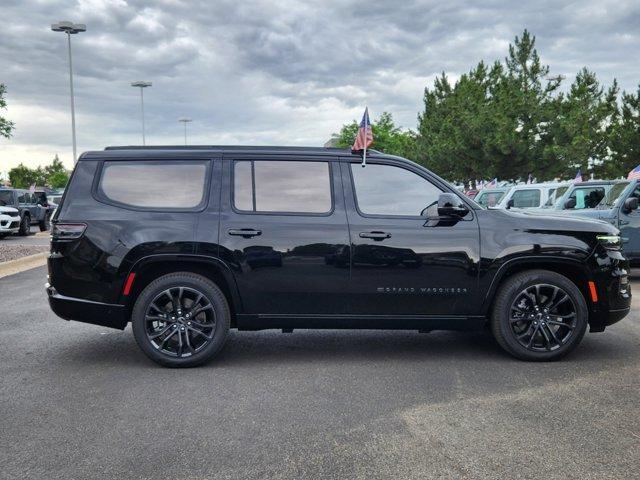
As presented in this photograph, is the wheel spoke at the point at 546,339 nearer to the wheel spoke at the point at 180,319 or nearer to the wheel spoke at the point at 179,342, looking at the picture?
the wheel spoke at the point at 180,319

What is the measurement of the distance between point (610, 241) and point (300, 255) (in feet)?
8.97

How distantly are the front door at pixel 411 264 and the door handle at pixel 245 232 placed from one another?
32.3 inches

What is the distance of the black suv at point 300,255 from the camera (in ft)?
17.5

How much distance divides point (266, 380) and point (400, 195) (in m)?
1.96

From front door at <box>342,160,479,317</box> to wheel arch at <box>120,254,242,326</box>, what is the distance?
3.42 feet

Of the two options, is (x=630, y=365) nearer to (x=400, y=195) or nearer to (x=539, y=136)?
(x=400, y=195)

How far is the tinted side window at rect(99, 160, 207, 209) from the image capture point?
5.47 meters

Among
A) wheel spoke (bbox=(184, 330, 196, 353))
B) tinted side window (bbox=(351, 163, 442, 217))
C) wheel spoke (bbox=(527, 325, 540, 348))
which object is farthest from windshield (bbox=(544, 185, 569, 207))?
wheel spoke (bbox=(184, 330, 196, 353))

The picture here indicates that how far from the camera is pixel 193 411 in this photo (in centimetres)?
427

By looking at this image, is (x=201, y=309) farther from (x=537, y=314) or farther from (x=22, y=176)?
(x=22, y=176)

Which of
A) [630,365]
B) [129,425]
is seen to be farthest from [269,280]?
[630,365]

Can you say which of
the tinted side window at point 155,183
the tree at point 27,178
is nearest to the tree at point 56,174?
the tree at point 27,178

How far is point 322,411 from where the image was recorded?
423 centimetres

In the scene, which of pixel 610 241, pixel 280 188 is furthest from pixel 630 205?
pixel 280 188
